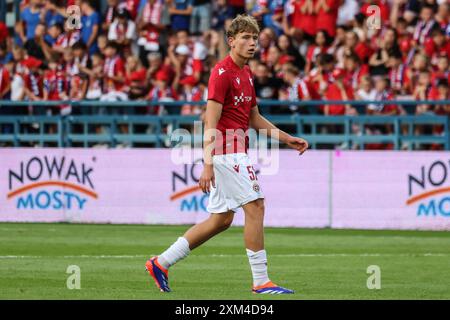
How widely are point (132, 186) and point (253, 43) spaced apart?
10.3 m

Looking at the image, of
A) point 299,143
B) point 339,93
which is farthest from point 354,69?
point 299,143

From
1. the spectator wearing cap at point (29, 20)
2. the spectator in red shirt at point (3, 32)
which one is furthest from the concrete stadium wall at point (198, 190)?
→ the spectator wearing cap at point (29, 20)

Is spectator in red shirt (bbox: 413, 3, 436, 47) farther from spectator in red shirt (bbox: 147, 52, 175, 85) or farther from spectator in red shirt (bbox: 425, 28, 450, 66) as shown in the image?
spectator in red shirt (bbox: 147, 52, 175, 85)

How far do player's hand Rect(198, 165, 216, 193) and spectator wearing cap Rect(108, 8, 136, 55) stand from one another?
1451cm

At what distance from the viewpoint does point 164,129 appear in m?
22.8

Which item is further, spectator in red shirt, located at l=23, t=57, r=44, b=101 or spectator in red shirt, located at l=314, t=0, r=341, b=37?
spectator in red shirt, located at l=23, t=57, r=44, b=101

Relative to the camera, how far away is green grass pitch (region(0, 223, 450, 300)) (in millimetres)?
10922

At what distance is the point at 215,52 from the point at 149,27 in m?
1.65

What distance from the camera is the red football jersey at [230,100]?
1061cm

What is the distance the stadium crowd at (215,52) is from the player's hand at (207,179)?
10.9 m

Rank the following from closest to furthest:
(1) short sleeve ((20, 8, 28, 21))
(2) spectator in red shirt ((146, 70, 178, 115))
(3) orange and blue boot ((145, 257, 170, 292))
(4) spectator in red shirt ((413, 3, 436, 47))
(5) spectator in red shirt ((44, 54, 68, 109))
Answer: (3) orange and blue boot ((145, 257, 170, 292)) < (4) spectator in red shirt ((413, 3, 436, 47)) < (2) spectator in red shirt ((146, 70, 178, 115)) < (5) spectator in red shirt ((44, 54, 68, 109)) < (1) short sleeve ((20, 8, 28, 21))

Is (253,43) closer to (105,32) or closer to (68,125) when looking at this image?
(68,125)

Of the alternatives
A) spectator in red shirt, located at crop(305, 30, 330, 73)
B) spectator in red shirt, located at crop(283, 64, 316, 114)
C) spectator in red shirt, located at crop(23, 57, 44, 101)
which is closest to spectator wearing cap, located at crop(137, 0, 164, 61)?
spectator in red shirt, located at crop(23, 57, 44, 101)
